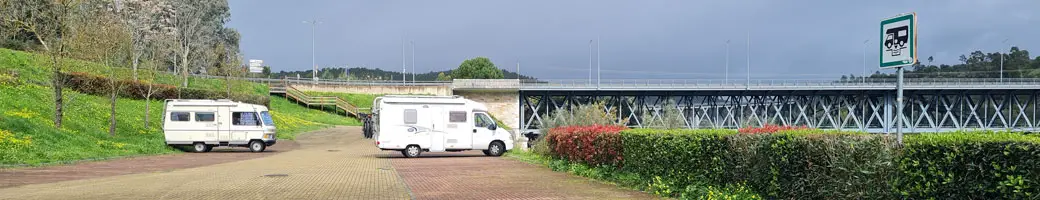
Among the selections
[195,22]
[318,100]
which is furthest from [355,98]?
[195,22]

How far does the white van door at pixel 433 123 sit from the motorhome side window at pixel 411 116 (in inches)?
6.2

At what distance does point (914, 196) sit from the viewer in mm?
6375

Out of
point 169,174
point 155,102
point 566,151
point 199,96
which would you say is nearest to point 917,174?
point 566,151

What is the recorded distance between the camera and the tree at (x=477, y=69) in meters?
118

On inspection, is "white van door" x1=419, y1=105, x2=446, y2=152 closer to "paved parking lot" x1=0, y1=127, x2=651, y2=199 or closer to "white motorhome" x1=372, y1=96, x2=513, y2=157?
"white motorhome" x1=372, y1=96, x2=513, y2=157

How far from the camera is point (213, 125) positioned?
98.0 feet

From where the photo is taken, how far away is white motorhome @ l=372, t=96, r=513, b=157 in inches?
1019

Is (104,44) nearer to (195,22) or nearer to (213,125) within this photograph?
(213,125)

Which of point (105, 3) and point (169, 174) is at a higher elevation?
point (105, 3)

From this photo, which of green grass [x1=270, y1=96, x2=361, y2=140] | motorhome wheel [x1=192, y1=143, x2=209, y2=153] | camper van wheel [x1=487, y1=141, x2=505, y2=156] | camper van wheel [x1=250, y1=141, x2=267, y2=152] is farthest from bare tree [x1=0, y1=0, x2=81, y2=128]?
camper van wheel [x1=487, y1=141, x2=505, y2=156]

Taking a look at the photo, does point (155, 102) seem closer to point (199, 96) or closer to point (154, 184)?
point (199, 96)

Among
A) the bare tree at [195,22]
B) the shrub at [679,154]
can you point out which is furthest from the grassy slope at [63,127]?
the bare tree at [195,22]

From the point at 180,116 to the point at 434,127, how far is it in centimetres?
1037

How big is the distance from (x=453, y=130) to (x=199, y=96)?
26474 mm
